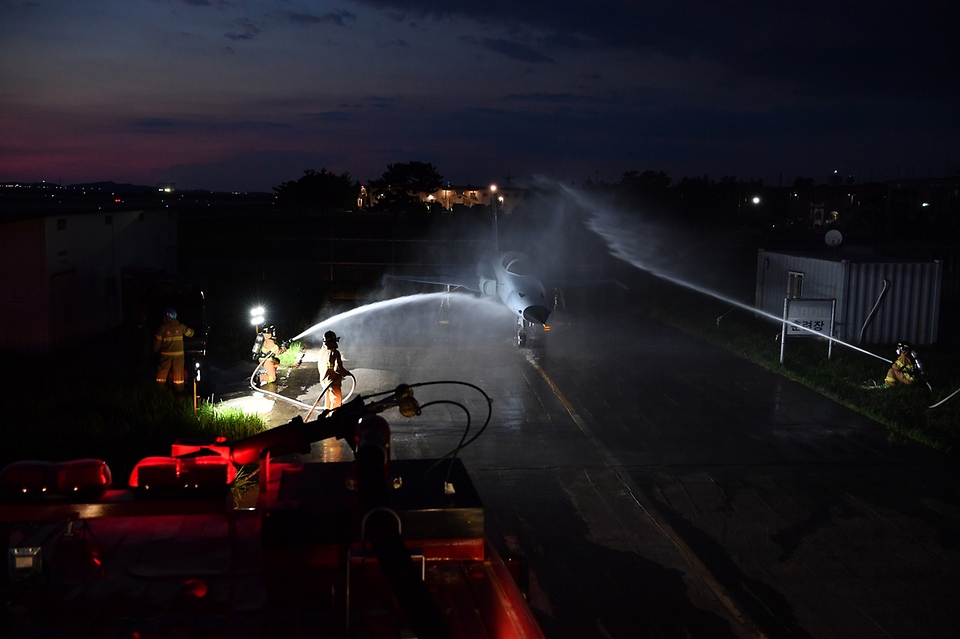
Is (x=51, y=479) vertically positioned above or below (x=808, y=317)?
above

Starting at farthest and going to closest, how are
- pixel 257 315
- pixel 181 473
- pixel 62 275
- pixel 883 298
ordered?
pixel 883 298 → pixel 62 275 → pixel 257 315 → pixel 181 473

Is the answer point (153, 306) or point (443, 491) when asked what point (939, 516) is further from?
point (153, 306)

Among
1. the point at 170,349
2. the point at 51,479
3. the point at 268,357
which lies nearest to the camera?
the point at 51,479

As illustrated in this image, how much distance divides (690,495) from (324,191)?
9113 centimetres

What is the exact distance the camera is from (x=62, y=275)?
731 inches

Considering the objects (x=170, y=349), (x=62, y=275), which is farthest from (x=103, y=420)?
(x=62, y=275)

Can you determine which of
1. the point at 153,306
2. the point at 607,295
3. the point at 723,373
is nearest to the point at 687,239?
the point at 607,295

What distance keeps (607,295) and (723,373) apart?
17498mm

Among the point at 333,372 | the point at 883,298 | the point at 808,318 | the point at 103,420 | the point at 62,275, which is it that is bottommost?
the point at 103,420

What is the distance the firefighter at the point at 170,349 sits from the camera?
1354 centimetres

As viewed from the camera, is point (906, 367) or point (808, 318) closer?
point (906, 367)

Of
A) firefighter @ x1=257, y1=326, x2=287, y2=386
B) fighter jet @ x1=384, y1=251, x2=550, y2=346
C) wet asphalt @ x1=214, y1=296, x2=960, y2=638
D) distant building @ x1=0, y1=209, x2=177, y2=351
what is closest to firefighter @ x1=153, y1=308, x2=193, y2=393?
wet asphalt @ x1=214, y1=296, x2=960, y2=638

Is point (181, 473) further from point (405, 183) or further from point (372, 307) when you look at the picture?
point (405, 183)

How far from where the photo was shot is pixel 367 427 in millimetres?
4051
